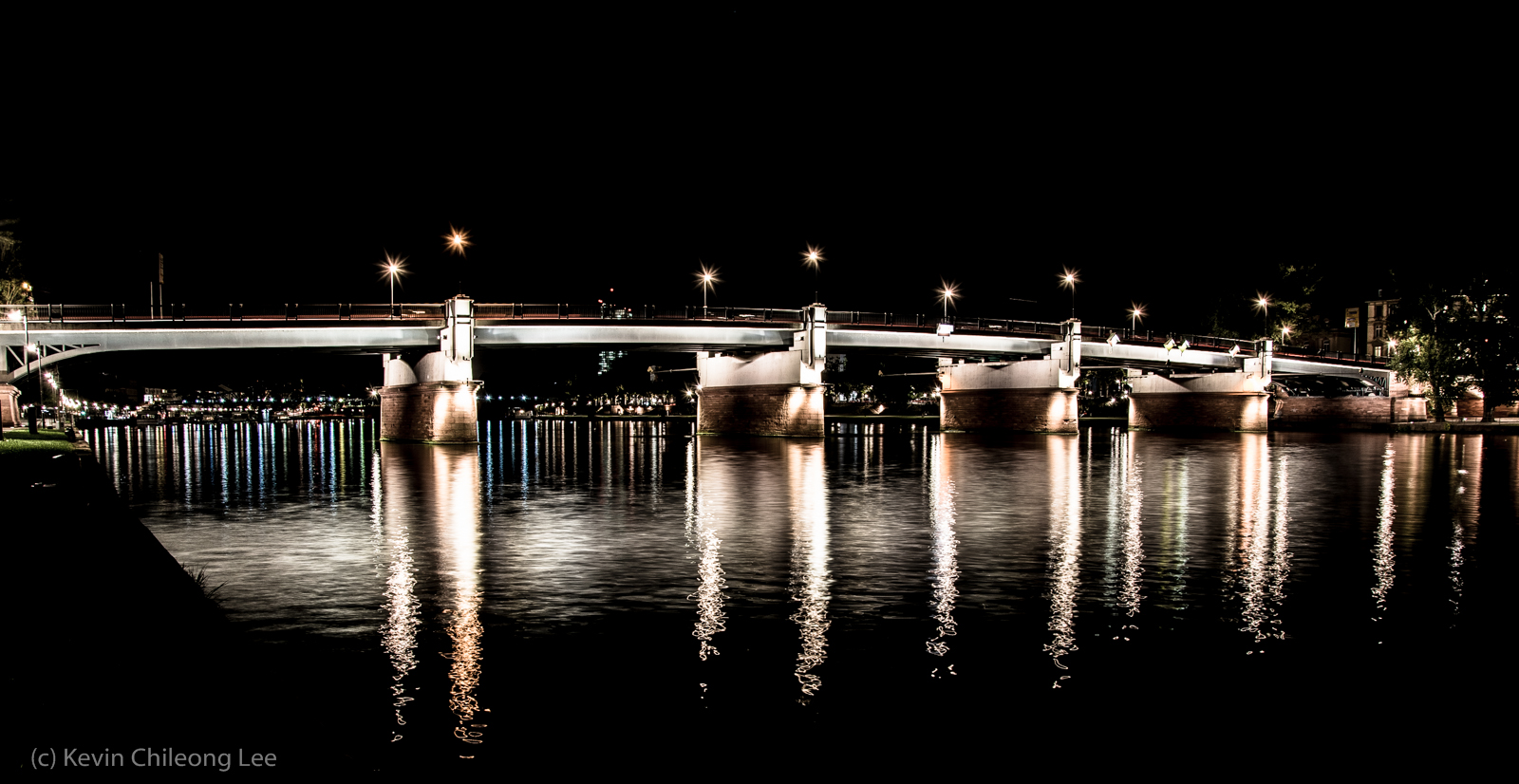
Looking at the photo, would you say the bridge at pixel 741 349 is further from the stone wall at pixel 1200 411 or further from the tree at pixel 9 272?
the tree at pixel 9 272

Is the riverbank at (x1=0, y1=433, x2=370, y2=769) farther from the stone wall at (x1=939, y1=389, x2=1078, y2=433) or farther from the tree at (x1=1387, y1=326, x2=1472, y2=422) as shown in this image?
the tree at (x1=1387, y1=326, x2=1472, y2=422)

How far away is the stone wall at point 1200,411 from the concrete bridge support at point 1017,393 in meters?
21.6

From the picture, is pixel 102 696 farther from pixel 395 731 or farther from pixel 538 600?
pixel 538 600

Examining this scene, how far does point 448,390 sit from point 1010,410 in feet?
155

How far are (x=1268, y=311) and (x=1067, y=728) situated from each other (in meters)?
144

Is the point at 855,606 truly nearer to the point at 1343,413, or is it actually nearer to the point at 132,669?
the point at 132,669

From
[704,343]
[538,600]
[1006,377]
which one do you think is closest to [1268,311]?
[1006,377]

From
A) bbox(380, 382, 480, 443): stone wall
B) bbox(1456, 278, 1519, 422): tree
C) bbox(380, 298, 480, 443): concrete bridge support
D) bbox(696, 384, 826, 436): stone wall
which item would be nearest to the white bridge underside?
bbox(380, 298, 480, 443): concrete bridge support

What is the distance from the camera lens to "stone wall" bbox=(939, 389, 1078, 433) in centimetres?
8931

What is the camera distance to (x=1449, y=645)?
12695 millimetres

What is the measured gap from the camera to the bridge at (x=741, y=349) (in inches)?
2499

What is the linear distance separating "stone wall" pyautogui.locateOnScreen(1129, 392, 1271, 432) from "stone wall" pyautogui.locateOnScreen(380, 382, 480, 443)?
7106cm

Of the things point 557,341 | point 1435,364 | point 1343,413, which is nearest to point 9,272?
point 557,341

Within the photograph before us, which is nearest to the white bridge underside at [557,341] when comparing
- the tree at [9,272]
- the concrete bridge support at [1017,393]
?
the concrete bridge support at [1017,393]
